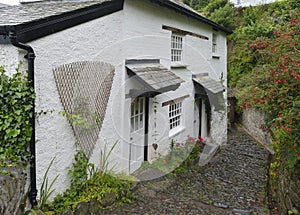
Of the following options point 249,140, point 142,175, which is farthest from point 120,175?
point 249,140

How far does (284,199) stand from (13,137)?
5.72 metres

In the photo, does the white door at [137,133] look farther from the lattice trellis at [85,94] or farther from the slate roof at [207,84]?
the slate roof at [207,84]

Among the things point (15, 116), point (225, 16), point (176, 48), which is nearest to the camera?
point (15, 116)

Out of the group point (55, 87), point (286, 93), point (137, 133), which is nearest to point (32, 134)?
point (55, 87)

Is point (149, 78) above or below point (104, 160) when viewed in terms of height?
above

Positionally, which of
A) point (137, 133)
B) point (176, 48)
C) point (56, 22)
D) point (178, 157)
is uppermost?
point (56, 22)

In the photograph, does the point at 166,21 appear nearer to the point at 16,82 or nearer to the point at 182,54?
the point at 182,54

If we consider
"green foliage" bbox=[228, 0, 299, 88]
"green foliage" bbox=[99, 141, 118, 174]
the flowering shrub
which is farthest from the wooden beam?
"green foliage" bbox=[99, 141, 118, 174]

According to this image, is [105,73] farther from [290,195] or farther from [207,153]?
[207,153]

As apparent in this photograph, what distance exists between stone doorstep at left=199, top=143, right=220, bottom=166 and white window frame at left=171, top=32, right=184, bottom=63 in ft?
12.7

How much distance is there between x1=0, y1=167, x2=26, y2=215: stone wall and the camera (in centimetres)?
337

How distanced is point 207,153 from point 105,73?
6785 mm

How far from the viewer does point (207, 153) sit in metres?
12.0

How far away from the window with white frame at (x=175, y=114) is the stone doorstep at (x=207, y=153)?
160 centimetres
